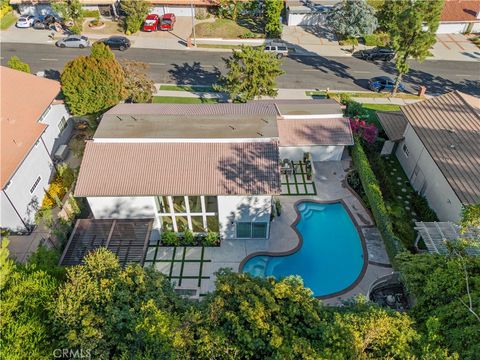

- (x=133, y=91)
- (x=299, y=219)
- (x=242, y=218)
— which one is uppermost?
(x=133, y=91)

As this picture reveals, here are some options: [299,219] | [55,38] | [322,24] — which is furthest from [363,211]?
[55,38]

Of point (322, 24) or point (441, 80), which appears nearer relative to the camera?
point (441, 80)

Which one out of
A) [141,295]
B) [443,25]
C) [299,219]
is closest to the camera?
[141,295]

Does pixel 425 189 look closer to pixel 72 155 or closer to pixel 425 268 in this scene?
pixel 425 268

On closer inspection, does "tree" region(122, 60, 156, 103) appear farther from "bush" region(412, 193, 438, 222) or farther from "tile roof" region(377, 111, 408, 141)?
"bush" region(412, 193, 438, 222)

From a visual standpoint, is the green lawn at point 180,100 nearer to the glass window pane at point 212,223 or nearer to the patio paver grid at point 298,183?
the patio paver grid at point 298,183

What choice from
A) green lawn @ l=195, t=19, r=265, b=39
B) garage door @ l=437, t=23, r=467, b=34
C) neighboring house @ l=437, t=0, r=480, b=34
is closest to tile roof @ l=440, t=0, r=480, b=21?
neighboring house @ l=437, t=0, r=480, b=34

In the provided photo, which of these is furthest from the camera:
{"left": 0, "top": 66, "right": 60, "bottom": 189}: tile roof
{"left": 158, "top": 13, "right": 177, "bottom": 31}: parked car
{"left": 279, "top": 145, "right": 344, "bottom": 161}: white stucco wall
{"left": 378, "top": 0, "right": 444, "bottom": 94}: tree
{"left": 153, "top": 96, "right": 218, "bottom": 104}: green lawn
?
{"left": 158, "top": 13, "right": 177, "bottom": 31}: parked car
